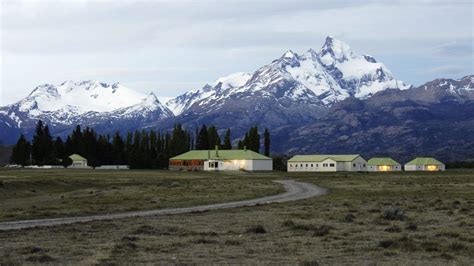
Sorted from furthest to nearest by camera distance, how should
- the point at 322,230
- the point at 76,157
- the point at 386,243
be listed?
Answer: 1. the point at 76,157
2. the point at 322,230
3. the point at 386,243

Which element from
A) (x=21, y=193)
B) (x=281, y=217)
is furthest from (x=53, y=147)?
(x=281, y=217)

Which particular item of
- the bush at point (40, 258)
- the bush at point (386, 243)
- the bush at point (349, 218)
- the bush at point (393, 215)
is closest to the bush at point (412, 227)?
the bush at point (349, 218)

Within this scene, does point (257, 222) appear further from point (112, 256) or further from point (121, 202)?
point (121, 202)

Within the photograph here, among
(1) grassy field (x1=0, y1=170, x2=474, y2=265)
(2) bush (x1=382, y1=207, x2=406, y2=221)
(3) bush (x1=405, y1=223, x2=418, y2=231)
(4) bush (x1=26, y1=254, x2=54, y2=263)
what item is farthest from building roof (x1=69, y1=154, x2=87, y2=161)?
(4) bush (x1=26, y1=254, x2=54, y2=263)

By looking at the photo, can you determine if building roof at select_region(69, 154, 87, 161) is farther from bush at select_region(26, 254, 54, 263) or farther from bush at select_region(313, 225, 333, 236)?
bush at select_region(26, 254, 54, 263)

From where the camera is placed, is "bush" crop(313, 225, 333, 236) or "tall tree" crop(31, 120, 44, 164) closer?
"bush" crop(313, 225, 333, 236)

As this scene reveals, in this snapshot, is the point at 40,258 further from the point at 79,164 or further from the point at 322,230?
Result: the point at 79,164

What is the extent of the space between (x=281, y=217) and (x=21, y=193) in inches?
1389

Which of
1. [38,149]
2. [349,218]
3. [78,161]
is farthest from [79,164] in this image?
[349,218]

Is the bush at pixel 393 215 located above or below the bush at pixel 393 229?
above

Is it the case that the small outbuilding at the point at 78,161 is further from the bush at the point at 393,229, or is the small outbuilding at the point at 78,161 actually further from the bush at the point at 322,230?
the bush at the point at 393,229

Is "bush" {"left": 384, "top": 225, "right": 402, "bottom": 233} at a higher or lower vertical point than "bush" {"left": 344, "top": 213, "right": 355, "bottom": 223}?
lower

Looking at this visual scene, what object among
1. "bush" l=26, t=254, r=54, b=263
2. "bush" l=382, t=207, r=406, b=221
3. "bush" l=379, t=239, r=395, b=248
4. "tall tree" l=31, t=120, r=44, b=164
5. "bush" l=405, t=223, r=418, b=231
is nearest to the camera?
"bush" l=26, t=254, r=54, b=263

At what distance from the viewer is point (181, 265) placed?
75.4ft
